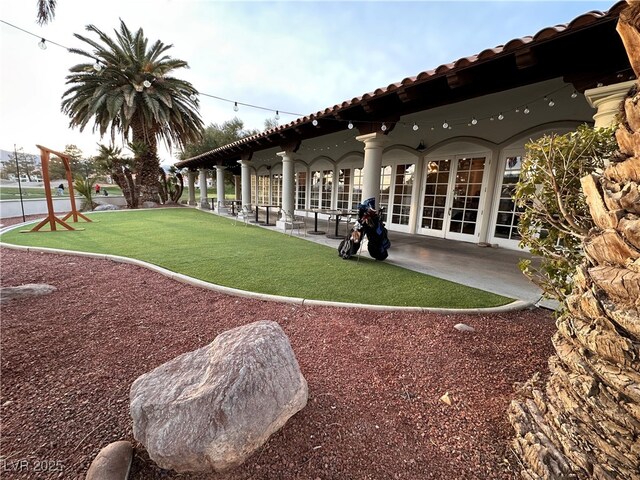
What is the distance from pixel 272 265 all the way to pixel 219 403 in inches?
135

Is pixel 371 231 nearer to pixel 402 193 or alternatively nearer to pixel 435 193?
pixel 435 193

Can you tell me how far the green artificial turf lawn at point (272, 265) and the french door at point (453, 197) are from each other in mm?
3181

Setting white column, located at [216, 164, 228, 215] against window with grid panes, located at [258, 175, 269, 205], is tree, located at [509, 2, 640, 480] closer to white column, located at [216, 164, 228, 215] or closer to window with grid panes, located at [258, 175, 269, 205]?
white column, located at [216, 164, 228, 215]

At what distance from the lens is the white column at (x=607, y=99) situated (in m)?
2.79

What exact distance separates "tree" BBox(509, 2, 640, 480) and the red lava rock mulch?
0.30m

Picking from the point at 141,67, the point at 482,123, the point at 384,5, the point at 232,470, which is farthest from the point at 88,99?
the point at 232,470

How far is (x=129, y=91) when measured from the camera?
41.2 feet

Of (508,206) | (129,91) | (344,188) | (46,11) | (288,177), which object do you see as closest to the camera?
(46,11)

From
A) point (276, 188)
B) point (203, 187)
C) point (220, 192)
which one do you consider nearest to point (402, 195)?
point (276, 188)

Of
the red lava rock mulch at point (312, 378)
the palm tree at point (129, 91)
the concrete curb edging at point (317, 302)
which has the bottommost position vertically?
the red lava rock mulch at point (312, 378)

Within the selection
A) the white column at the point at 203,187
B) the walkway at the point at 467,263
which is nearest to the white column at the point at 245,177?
the walkway at the point at 467,263

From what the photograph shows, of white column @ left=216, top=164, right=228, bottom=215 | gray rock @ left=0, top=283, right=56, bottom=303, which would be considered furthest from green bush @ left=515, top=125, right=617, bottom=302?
white column @ left=216, top=164, right=228, bottom=215

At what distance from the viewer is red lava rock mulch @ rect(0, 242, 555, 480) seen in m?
1.40

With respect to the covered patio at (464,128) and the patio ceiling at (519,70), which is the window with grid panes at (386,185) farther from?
the patio ceiling at (519,70)
